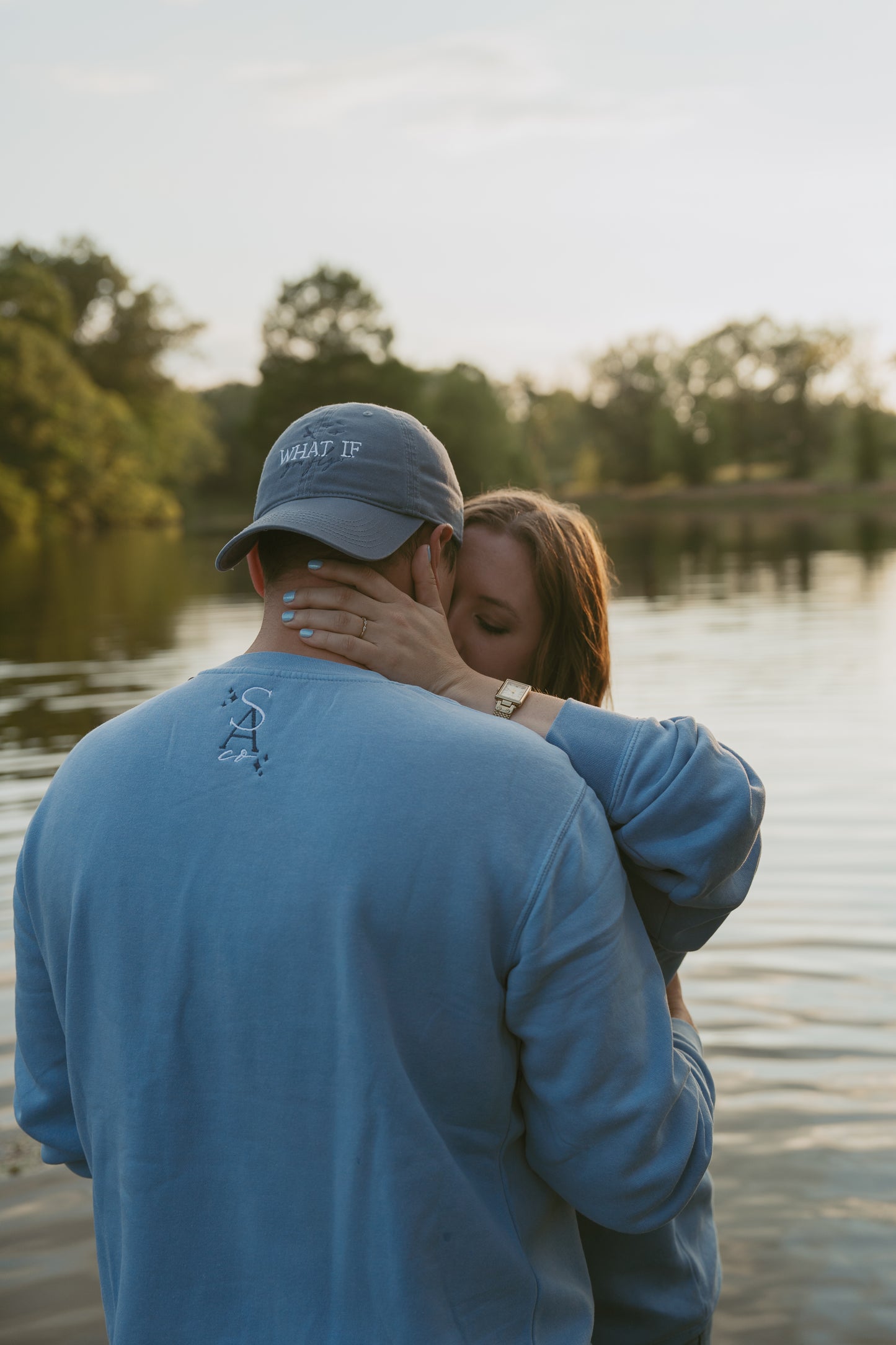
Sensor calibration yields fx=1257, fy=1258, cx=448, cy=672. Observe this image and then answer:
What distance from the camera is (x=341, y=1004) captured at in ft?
4.20

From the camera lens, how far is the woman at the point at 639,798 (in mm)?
1468

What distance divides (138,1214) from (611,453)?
9467cm

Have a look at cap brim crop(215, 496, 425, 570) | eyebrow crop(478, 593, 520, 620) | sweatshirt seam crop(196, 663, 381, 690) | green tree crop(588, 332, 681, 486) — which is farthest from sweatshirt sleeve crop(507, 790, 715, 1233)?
green tree crop(588, 332, 681, 486)

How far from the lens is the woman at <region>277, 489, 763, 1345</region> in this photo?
4.82 ft

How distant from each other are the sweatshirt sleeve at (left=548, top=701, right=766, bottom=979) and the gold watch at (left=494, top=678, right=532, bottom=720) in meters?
0.08

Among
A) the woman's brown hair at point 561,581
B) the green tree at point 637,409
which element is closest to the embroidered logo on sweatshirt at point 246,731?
the woman's brown hair at point 561,581

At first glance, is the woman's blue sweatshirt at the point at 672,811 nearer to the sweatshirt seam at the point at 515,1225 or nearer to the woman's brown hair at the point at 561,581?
the sweatshirt seam at the point at 515,1225

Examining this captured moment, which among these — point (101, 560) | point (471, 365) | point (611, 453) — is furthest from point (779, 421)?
point (101, 560)

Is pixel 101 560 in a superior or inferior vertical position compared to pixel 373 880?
inferior

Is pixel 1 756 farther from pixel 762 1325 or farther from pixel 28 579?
pixel 28 579

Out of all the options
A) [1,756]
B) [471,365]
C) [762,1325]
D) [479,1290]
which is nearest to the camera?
[479,1290]

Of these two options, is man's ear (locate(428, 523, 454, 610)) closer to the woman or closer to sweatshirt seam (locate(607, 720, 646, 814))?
the woman

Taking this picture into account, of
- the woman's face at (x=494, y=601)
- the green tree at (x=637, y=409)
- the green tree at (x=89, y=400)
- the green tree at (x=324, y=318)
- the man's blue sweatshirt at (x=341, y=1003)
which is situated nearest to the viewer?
the man's blue sweatshirt at (x=341, y=1003)

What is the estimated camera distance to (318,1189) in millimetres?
1342
